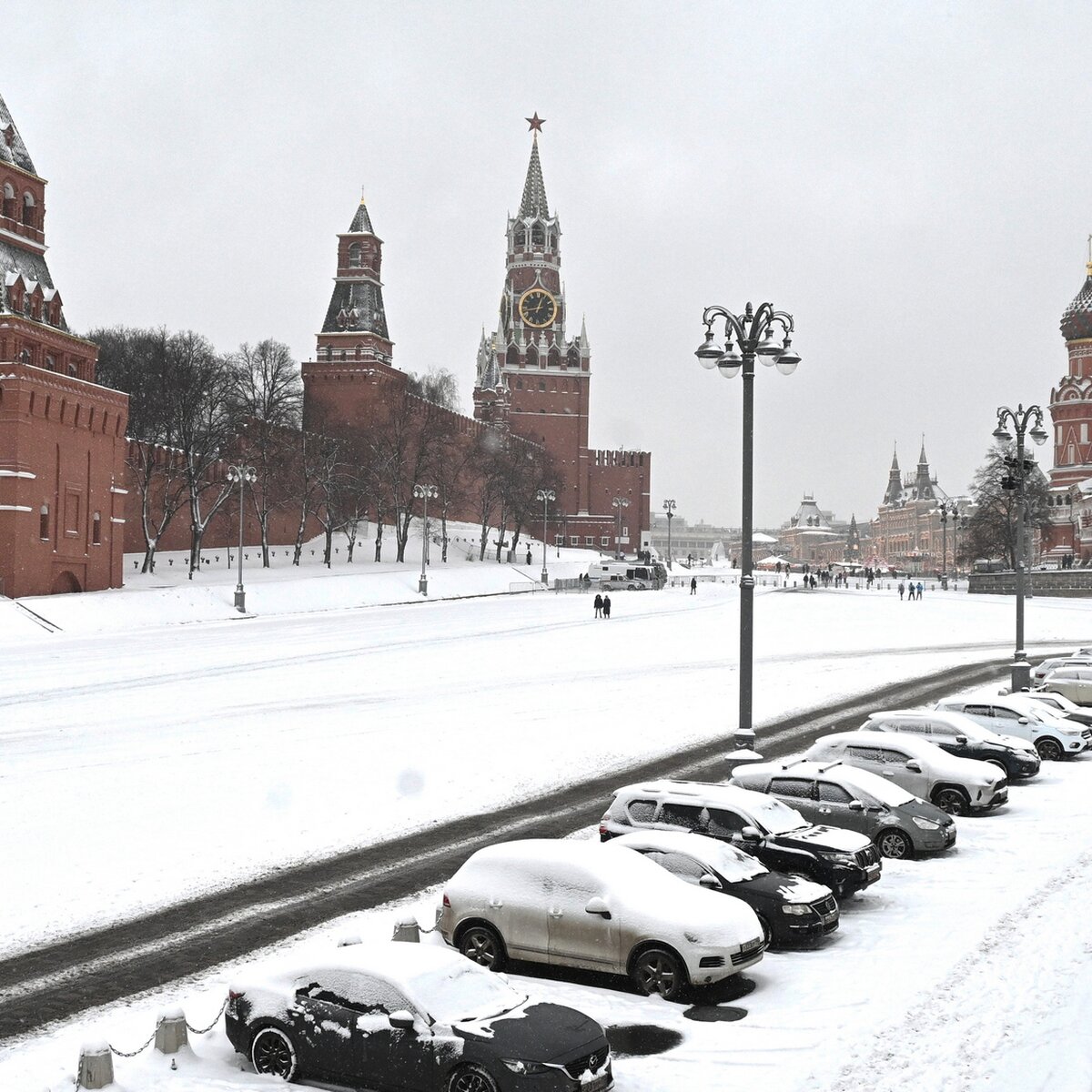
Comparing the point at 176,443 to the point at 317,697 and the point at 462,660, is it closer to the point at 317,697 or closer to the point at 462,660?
the point at 462,660

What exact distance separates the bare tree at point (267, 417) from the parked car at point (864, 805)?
57.7 meters

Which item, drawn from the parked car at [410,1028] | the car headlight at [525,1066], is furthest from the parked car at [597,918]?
the car headlight at [525,1066]

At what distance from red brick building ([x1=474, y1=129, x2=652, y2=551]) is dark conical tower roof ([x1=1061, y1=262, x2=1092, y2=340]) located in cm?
5071

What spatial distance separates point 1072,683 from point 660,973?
22419mm

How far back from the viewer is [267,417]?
76.6m

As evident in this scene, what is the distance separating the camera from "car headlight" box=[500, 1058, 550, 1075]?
823 centimetres

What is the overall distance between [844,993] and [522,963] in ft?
9.57

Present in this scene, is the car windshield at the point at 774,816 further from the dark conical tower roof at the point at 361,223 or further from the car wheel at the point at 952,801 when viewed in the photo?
the dark conical tower roof at the point at 361,223

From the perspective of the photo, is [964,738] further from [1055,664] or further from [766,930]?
[1055,664]

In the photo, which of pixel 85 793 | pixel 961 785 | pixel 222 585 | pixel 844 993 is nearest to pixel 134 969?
pixel 844 993

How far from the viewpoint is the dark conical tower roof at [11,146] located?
51750mm

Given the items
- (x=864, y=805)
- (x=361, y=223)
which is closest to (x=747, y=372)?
(x=864, y=805)

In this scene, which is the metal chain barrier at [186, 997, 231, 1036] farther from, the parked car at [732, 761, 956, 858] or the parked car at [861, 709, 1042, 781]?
the parked car at [861, 709, 1042, 781]

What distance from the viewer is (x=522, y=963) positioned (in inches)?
446
